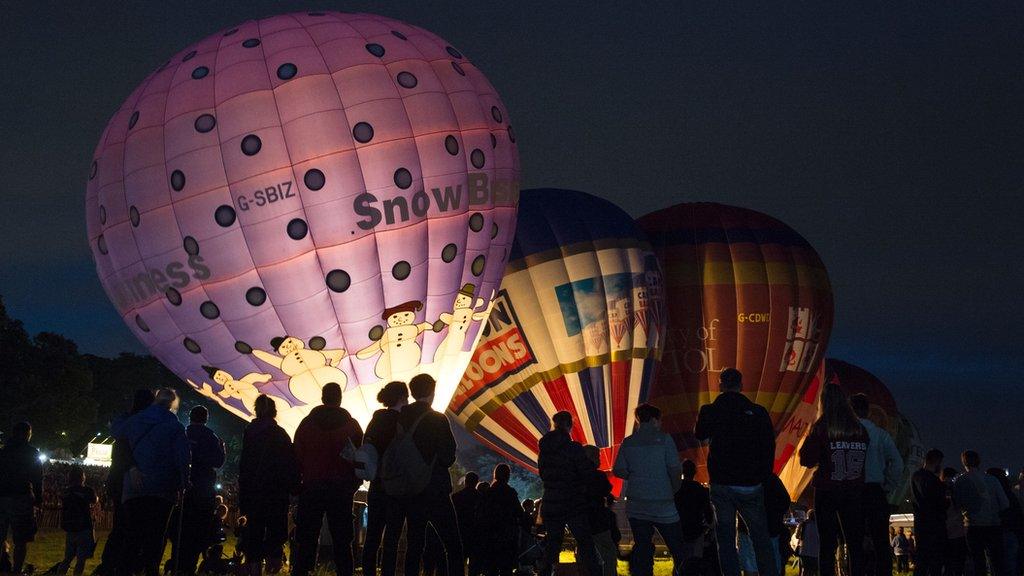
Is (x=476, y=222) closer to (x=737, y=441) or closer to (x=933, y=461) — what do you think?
(x=933, y=461)

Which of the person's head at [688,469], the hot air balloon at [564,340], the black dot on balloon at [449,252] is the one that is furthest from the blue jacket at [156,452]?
the hot air balloon at [564,340]

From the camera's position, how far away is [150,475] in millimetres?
9688

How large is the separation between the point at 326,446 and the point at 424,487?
1222 millimetres

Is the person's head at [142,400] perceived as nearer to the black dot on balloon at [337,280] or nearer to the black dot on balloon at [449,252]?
the black dot on balloon at [337,280]

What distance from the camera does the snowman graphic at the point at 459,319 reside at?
19828 millimetres

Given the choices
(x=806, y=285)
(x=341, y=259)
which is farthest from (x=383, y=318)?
(x=806, y=285)

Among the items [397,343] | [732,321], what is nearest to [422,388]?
[397,343]

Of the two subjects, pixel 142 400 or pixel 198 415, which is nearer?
pixel 142 400

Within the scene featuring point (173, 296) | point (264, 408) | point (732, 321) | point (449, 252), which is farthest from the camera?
point (732, 321)

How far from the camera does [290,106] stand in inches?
726

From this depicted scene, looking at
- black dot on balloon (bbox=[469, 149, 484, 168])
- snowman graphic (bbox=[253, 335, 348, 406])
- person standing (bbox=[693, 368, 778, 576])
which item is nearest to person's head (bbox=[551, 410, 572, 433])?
person standing (bbox=[693, 368, 778, 576])

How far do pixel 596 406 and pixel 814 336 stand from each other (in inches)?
309

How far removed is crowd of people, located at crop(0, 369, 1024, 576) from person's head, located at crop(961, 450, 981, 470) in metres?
2.54

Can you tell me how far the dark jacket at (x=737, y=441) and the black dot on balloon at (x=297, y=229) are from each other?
968 centimetres
